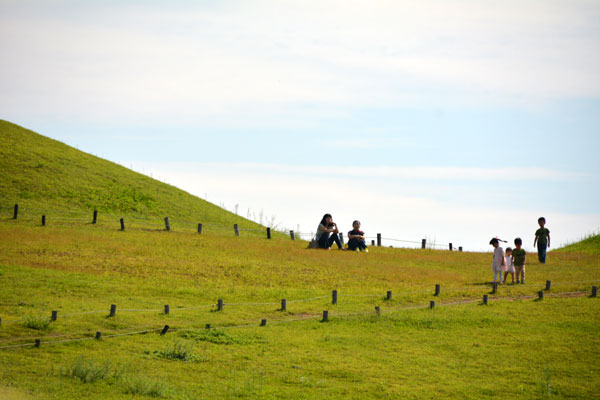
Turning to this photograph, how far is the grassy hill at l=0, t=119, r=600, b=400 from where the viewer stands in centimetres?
2080

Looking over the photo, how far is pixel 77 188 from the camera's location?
226 feet

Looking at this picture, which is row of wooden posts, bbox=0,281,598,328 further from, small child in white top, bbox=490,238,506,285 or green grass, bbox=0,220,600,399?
small child in white top, bbox=490,238,506,285

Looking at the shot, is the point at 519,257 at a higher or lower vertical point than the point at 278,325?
higher

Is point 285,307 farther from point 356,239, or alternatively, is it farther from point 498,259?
point 356,239

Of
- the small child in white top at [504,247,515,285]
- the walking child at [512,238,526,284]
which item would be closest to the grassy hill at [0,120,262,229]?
the small child in white top at [504,247,515,285]

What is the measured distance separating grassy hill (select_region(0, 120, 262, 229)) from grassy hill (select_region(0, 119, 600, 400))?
1640cm

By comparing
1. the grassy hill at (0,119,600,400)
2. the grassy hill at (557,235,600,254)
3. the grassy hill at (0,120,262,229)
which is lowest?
the grassy hill at (0,119,600,400)

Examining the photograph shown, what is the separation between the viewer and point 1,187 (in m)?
64.4

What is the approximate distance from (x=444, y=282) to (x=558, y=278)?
669 cm

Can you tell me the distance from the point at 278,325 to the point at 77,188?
46615 millimetres

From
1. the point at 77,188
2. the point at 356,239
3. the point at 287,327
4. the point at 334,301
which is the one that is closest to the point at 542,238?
the point at 356,239

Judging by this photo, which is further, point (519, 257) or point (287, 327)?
point (519, 257)

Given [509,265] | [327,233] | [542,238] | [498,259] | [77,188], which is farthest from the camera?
[77,188]

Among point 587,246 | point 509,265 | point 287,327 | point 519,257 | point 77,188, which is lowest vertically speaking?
point 287,327
